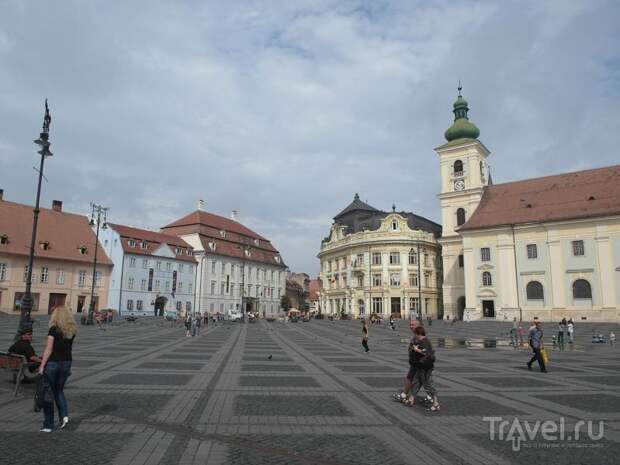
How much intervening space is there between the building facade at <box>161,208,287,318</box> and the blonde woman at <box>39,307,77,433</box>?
191ft

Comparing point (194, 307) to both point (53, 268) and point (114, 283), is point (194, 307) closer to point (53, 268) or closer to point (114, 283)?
point (114, 283)

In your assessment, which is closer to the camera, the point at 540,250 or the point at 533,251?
the point at 540,250

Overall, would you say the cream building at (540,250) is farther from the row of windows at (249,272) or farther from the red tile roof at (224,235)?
the row of windows at (249,272)

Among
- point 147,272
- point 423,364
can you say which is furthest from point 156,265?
point 423,364

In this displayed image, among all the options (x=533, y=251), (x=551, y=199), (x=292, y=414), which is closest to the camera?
(x=292, y=414)

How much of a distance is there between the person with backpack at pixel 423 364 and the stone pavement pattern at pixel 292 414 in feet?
1.29

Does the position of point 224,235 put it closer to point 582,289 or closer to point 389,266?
point 389,266

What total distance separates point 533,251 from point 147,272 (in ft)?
161

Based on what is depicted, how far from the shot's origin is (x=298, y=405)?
851 centimetres

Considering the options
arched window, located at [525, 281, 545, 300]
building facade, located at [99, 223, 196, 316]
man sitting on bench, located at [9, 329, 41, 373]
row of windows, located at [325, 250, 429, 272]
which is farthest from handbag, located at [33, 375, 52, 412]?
row of windows, located at [325, 250, 429, 272]

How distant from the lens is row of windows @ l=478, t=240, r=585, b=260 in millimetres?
47681

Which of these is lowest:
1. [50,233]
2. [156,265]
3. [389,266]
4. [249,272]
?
[156,265]

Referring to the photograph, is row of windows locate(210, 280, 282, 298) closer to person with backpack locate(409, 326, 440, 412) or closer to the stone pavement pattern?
the stone pavement pattern

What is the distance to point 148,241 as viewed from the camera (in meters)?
63.1
